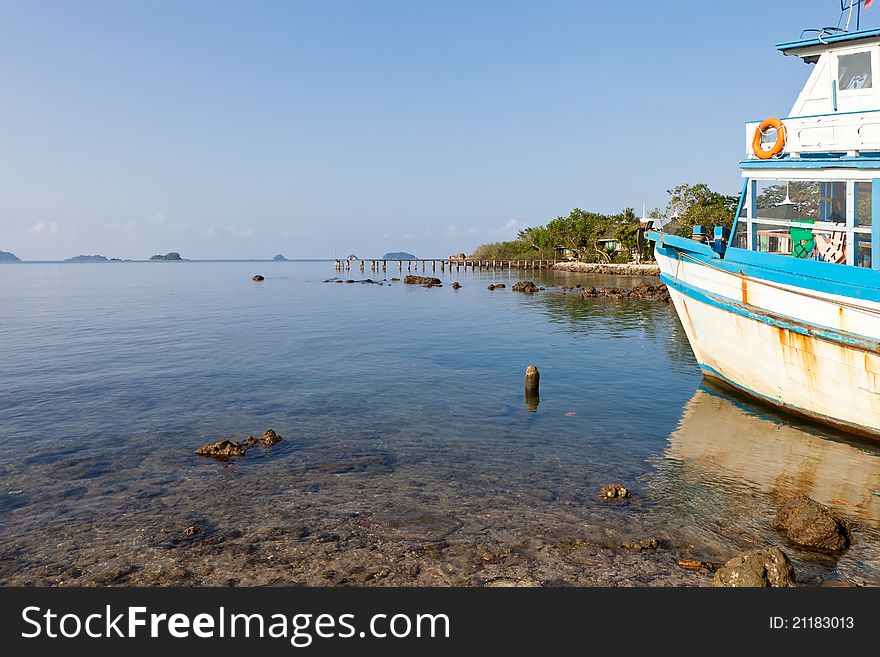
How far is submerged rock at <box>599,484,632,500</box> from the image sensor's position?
36.6ft

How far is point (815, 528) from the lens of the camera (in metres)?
9.03

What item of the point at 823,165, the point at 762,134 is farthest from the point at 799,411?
the point at 762,134

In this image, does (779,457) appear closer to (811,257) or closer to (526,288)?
(811,257)

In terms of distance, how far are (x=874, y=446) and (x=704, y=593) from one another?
9.68 meters

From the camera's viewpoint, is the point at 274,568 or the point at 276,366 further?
the point at 276,366

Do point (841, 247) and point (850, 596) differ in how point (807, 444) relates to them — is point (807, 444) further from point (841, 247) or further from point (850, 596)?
point (850, 596)

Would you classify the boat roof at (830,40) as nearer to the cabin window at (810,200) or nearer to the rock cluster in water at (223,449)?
the cabin window at (810,200)

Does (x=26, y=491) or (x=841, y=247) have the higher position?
(x=841, y=247)

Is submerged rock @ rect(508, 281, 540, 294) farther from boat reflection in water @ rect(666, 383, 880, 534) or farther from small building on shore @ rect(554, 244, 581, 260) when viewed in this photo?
small building on shore @ rect(554, 244, 581, 260)

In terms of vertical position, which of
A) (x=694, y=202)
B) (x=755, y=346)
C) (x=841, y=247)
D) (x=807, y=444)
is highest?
(x=694, y=202)

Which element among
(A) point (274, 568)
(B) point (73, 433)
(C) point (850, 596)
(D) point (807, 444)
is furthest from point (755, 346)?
(B) point (73, 433)

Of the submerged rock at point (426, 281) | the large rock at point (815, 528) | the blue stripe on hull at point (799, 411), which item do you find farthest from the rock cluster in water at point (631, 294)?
the large rock at point (815, 528)

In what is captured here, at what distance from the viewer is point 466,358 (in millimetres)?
28000

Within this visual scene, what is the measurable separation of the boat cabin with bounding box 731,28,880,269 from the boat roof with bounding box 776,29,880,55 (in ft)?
0.08
